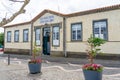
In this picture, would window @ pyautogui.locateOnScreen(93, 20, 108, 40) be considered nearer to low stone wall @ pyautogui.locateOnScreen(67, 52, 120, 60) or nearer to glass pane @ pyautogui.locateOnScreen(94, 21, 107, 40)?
glass pane @ pyautogui.locateOnScreen(94, 21, 107, 40)

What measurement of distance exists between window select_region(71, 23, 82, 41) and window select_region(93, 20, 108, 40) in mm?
2140

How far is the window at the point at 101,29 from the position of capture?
20438 millimetres

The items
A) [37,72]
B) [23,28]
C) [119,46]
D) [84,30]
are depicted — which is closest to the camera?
[37,72]

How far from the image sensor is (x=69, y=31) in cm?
2422

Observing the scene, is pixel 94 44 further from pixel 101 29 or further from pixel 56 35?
pixel 56 35

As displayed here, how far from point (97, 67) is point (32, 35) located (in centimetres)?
2192

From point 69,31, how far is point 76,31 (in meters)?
1.11

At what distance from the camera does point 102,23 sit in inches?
818

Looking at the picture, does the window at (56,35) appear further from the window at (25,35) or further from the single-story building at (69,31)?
the window at (25,35)

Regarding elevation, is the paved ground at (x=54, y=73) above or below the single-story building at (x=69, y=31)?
below

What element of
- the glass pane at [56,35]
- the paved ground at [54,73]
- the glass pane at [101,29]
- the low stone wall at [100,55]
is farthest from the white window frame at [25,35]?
the paved ground at [54,73]

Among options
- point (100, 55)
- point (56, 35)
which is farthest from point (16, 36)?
point (100, 55)

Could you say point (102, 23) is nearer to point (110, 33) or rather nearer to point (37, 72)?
point (110, 33)

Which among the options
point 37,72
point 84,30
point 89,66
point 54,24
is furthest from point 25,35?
point 89,66
